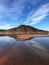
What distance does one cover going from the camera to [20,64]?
8898mm

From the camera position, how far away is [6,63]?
9.16m

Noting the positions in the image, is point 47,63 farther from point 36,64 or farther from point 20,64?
point 20,64

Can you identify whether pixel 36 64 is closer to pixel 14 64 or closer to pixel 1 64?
pixel 14 64

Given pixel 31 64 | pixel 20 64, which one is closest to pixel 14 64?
pixel 20 64

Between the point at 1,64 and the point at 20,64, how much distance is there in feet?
4.48

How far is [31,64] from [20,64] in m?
0.81

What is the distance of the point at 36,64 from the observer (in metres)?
8.64

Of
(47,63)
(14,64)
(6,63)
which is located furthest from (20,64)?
(47,63)

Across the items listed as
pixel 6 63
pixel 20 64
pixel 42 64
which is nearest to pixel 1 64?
pixel 6 63

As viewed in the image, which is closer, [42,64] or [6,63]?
[42,64]

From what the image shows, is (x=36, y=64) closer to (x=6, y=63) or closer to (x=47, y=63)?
(x=47, y=63)

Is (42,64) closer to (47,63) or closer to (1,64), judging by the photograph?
(47,63)

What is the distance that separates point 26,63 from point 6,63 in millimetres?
1487

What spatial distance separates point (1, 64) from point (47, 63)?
10.8 feet
